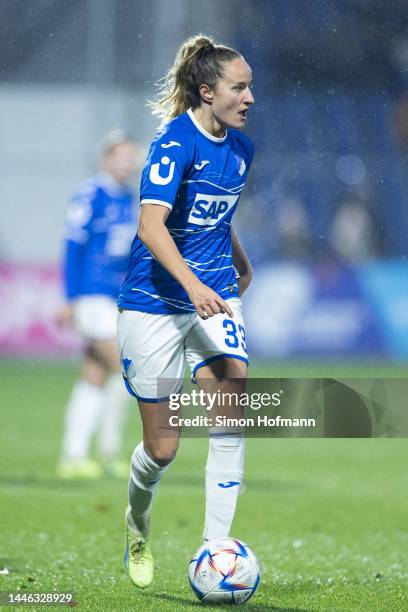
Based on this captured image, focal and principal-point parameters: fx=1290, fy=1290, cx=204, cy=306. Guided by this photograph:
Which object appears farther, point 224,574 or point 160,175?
point 160,175

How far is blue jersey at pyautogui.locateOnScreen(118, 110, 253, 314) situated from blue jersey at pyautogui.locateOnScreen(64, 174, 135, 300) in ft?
14.6

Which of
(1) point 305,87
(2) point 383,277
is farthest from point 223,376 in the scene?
(1) point 305,87

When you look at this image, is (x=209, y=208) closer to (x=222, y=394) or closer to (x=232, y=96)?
(x=232, y=96)

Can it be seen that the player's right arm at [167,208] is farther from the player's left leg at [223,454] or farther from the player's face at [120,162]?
the player's face at [120,162]

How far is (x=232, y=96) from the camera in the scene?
5.17m

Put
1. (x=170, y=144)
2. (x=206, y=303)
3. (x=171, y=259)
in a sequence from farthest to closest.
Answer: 1. (x=170, y=144)
2. (x=171, y=259)
3. (x=206, y=303)

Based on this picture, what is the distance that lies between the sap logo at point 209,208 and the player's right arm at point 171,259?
0.28m

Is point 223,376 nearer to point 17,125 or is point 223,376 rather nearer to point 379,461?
point 379,461

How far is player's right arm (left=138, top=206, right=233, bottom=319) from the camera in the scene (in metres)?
4.68

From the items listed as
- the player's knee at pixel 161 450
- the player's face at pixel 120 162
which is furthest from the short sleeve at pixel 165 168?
the player's face at pixel 120 162

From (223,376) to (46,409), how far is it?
9.25m

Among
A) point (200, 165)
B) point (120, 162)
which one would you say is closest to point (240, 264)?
point (200, 165)

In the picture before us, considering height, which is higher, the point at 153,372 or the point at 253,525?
the point at 153,372

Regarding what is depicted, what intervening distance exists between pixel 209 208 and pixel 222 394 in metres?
0.76
